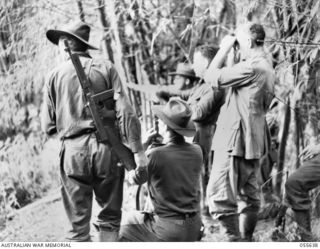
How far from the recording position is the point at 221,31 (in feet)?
21.1

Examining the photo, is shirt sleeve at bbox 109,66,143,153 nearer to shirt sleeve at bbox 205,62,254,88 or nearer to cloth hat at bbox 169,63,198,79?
shirt sleeve at bbox 205,62,254,88

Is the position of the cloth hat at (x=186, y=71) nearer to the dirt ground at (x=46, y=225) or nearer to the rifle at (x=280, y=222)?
the dirt ground at (x=46, y=225)

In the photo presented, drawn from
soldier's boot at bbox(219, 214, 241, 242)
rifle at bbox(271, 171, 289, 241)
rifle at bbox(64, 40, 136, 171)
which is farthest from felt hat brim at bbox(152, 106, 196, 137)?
rifle at bbox(271, 171, 289, 241)

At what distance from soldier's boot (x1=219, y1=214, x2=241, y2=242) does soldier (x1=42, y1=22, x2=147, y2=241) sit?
2.86ft

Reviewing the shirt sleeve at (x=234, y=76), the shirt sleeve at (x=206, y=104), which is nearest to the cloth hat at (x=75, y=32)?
the shirt sleeve at (x=234, y=76)

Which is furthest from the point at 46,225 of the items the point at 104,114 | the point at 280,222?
the point at 280,222

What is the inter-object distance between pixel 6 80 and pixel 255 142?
222cm

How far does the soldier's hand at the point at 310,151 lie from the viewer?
491 centimetres

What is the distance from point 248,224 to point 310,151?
0.74 metres

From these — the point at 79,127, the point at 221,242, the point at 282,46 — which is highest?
the point at 282,46

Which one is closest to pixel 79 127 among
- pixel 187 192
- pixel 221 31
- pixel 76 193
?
pixel 76 193

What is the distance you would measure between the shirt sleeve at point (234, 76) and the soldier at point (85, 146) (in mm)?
864

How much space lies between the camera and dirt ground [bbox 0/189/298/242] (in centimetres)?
529

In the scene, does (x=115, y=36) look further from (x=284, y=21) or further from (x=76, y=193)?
(x=76, y=193)
